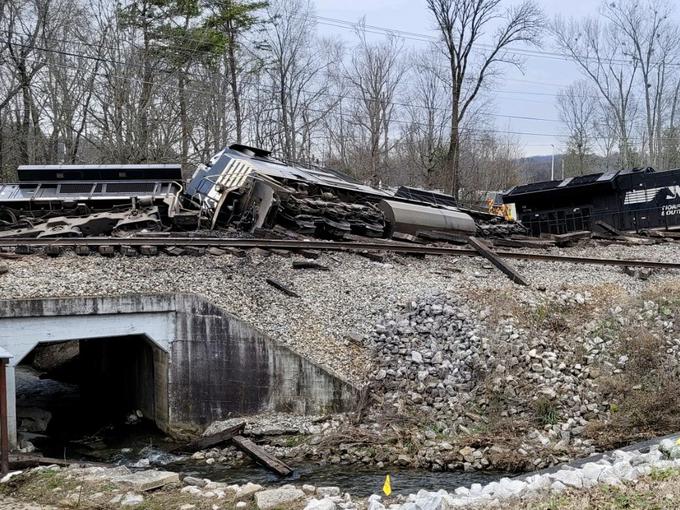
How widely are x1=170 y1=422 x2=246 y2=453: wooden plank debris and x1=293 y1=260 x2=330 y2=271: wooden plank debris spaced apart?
361 cm

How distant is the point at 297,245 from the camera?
43.9ft

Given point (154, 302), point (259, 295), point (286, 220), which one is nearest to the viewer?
point (154, 302)

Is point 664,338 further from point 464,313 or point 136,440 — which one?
point 136,440

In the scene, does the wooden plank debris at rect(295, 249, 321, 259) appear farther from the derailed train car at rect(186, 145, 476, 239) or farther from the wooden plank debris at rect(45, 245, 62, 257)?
the wooden plank debris at rect(45, 245, 62, 257)

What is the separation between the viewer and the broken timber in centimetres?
1341

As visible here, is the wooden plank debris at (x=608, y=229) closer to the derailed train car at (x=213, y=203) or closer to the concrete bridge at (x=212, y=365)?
the derailed train car at (x=213, y=203)

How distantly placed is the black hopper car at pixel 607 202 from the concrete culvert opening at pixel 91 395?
1423cm

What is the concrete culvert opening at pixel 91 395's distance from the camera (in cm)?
1112

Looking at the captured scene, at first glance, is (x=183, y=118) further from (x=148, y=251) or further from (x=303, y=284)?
(x=303, y=284)

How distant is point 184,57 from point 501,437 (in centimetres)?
2744

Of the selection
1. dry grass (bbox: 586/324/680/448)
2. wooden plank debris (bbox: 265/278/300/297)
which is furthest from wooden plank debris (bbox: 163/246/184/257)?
dry grass (bbox: 586/324/680/448)

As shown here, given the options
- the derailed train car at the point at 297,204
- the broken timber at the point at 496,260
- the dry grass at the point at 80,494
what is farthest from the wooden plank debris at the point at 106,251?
the broken timber at the point at 496,260

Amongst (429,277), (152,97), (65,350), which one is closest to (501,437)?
(429,277)

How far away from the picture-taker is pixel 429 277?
43.9 feet
